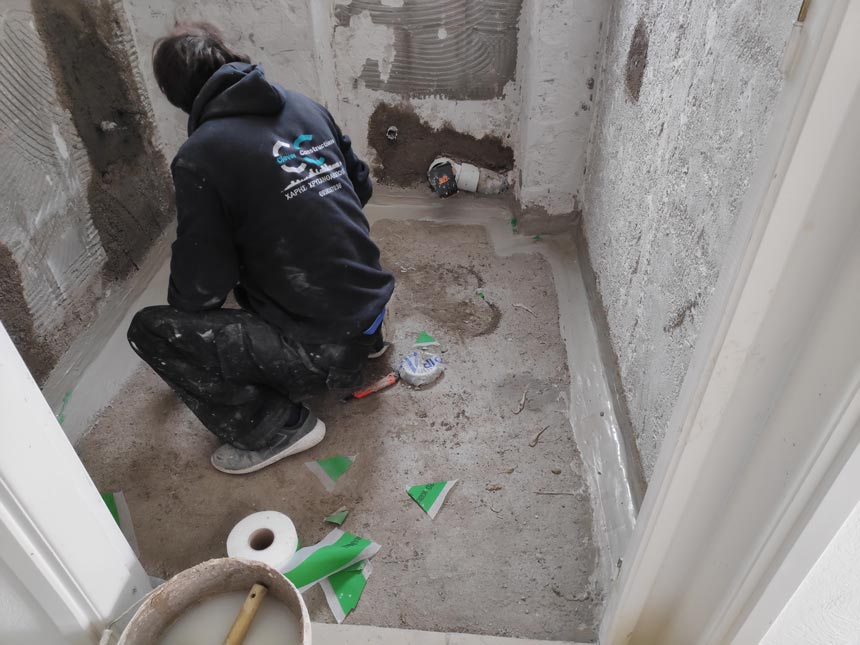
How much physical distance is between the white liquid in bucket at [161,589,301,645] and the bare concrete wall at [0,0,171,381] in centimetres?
109

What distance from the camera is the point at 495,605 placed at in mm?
1344

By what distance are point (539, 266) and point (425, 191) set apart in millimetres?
674

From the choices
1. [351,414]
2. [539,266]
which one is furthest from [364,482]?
[539,266]

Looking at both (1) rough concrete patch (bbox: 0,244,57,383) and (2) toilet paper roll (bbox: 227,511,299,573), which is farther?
(1) rough concrete patch (bbox: 0,244,57,383)

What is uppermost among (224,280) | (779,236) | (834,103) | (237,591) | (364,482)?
(834,103)

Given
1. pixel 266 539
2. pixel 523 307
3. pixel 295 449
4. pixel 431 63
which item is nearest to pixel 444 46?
pixel 431 63

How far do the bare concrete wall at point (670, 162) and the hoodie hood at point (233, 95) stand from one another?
885 millimetres

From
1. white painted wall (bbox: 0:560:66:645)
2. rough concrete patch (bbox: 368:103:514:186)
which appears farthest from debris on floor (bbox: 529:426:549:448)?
rough concrete patch (bbox: 368:103:514:186)

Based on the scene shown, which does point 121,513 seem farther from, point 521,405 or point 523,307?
point 523,307

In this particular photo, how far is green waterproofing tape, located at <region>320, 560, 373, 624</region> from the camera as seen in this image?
1.34 meters

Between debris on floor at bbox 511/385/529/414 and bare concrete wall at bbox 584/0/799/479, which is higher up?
bare concrete wall at bbox 584/0/799/479

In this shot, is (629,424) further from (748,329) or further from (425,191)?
(425,191)

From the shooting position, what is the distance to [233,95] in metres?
1.33

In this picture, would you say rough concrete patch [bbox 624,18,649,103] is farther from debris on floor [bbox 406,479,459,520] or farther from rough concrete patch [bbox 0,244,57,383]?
rough concrete patch [bbox 0,244,57,383]
